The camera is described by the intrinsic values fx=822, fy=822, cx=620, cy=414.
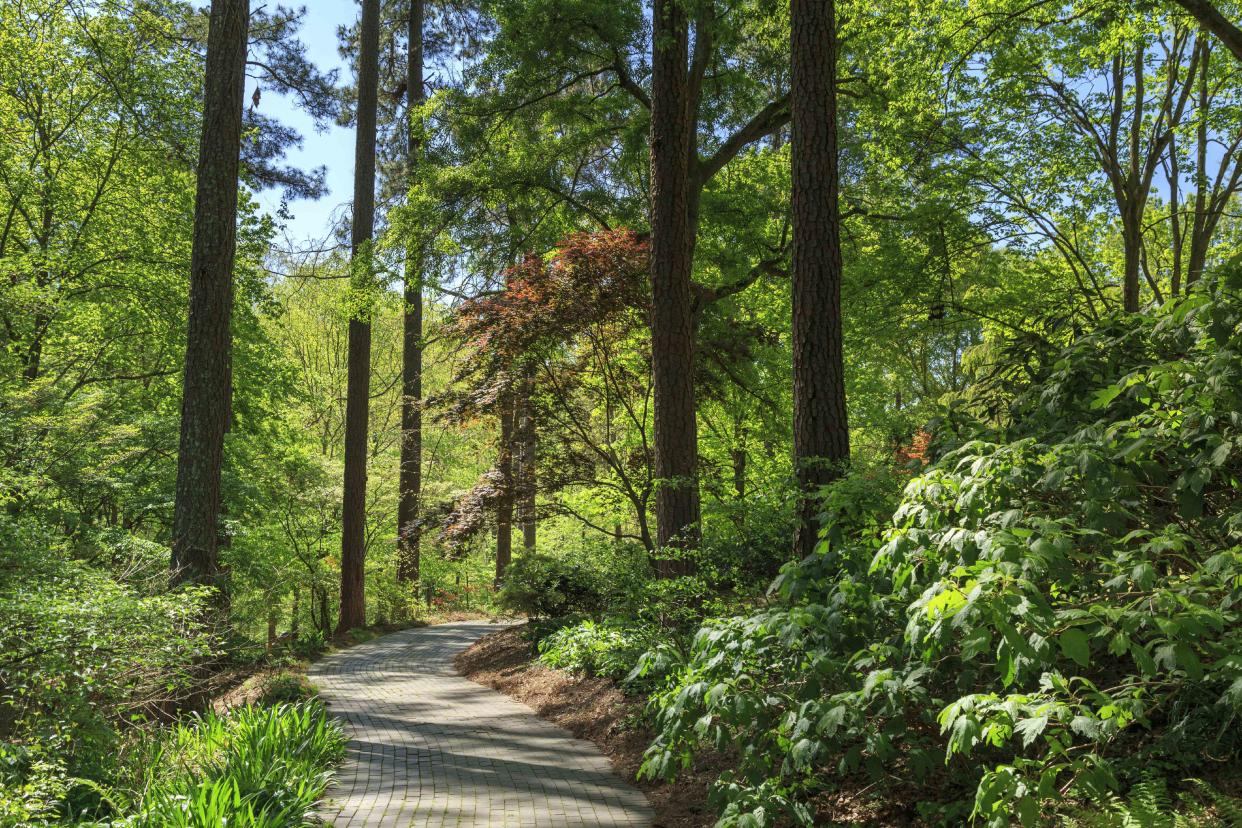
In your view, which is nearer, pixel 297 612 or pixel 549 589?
pixel 549 589

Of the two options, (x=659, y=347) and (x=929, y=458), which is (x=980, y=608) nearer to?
(x=929, y=458)

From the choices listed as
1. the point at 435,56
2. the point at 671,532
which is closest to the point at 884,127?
the point at 671,532

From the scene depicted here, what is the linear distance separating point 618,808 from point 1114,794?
10.4 ft

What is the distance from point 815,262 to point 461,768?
494cm

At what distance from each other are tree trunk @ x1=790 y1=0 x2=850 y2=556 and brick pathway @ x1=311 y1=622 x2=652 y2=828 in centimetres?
246

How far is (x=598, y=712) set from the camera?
8383 mm

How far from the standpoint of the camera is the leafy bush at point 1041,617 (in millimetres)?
2859

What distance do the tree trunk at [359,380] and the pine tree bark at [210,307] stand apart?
8.45 metres

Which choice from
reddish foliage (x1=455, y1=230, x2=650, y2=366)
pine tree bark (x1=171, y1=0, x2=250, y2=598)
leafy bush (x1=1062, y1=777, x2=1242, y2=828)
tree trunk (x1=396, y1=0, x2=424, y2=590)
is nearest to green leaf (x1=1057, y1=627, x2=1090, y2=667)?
leafy bush (x1=1062, y1=777, x2=1242, y2=828)

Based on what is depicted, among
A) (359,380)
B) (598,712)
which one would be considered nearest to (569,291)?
(598,712)

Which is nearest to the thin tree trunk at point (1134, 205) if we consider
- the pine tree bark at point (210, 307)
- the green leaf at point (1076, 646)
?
the green leaf at point (1076, 646)

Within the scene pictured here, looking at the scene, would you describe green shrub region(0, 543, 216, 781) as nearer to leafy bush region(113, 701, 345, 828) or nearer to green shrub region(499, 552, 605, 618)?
leafy bush region(113, 701, 345, 828)

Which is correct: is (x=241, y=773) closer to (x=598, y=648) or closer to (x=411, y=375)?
(x=598, y=648)

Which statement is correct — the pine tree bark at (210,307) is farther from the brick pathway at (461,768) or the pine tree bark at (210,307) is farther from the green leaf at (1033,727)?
the green leaf at (1033,727)
